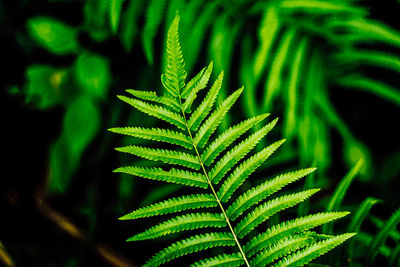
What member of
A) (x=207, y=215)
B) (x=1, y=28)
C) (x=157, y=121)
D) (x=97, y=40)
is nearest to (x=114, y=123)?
(x=157, y=121)

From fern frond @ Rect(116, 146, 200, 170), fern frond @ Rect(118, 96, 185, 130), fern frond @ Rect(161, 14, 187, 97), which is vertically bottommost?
fern frond @ Rect(116, 146, 200, 170)

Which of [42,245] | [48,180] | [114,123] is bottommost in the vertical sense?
[42,245]

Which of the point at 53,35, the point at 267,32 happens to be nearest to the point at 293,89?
the point at 267,32

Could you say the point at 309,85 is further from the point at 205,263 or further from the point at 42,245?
the point at 42,245

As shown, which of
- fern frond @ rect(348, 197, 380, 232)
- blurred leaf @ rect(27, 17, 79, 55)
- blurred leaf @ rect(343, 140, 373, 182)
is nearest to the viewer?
fern frond @ rect(348, 197, 380, 232)

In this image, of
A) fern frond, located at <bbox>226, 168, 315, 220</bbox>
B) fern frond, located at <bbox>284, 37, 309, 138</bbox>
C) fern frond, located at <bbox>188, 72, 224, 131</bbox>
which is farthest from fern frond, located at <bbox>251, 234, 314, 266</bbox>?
fern frond, located at <bbox>284, 37, 309, 138</bbox>

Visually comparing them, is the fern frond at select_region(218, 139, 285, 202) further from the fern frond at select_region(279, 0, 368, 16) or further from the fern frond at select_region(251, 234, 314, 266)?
the fern frond at select_region(279, 0, 368, 16)

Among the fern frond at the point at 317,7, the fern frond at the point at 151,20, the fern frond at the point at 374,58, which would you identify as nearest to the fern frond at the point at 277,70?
the fern frond at the point at 317,7

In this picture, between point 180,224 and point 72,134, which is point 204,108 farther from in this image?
point 72,134
